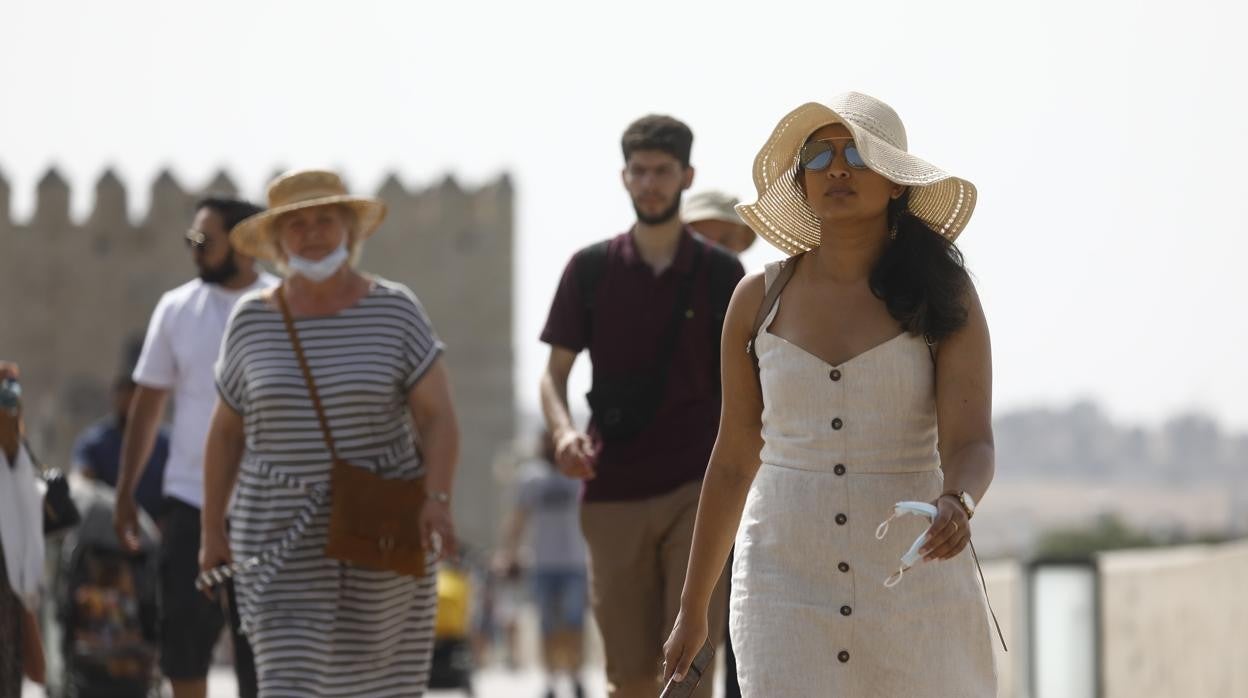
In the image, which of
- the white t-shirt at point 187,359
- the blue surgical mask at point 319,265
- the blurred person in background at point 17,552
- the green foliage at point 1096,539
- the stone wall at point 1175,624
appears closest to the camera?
the blurred person in background at point 17,552

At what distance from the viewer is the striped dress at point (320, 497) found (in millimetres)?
5910

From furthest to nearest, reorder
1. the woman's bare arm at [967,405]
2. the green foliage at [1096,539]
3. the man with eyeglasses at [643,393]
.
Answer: the green foliage at [1096,539]
the man with eyeglasses at [643,393]
the woman's bare arm at [967,405]

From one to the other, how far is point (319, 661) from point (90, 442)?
146 inches

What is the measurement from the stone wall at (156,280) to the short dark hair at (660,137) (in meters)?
43.1

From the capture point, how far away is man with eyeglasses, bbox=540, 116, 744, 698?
5.73 meters

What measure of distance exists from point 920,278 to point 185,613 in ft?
10.4

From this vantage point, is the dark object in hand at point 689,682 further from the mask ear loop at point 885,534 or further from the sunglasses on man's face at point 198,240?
the sunglasses on man's face at point 198,240

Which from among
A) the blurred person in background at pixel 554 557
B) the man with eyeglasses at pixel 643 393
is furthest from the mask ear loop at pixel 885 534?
the blurred person in background at pixel 554 557

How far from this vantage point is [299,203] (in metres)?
6.29

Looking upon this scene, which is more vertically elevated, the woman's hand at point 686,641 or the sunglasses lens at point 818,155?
the sunglasses lens at point 818,155

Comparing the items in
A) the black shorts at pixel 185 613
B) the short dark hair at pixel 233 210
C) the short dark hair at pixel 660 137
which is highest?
the short dark hair at pixel 660 137

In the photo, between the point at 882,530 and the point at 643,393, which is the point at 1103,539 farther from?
the point at 882,530

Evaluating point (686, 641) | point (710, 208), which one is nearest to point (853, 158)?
point (686, 641)

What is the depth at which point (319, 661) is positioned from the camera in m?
5.88
